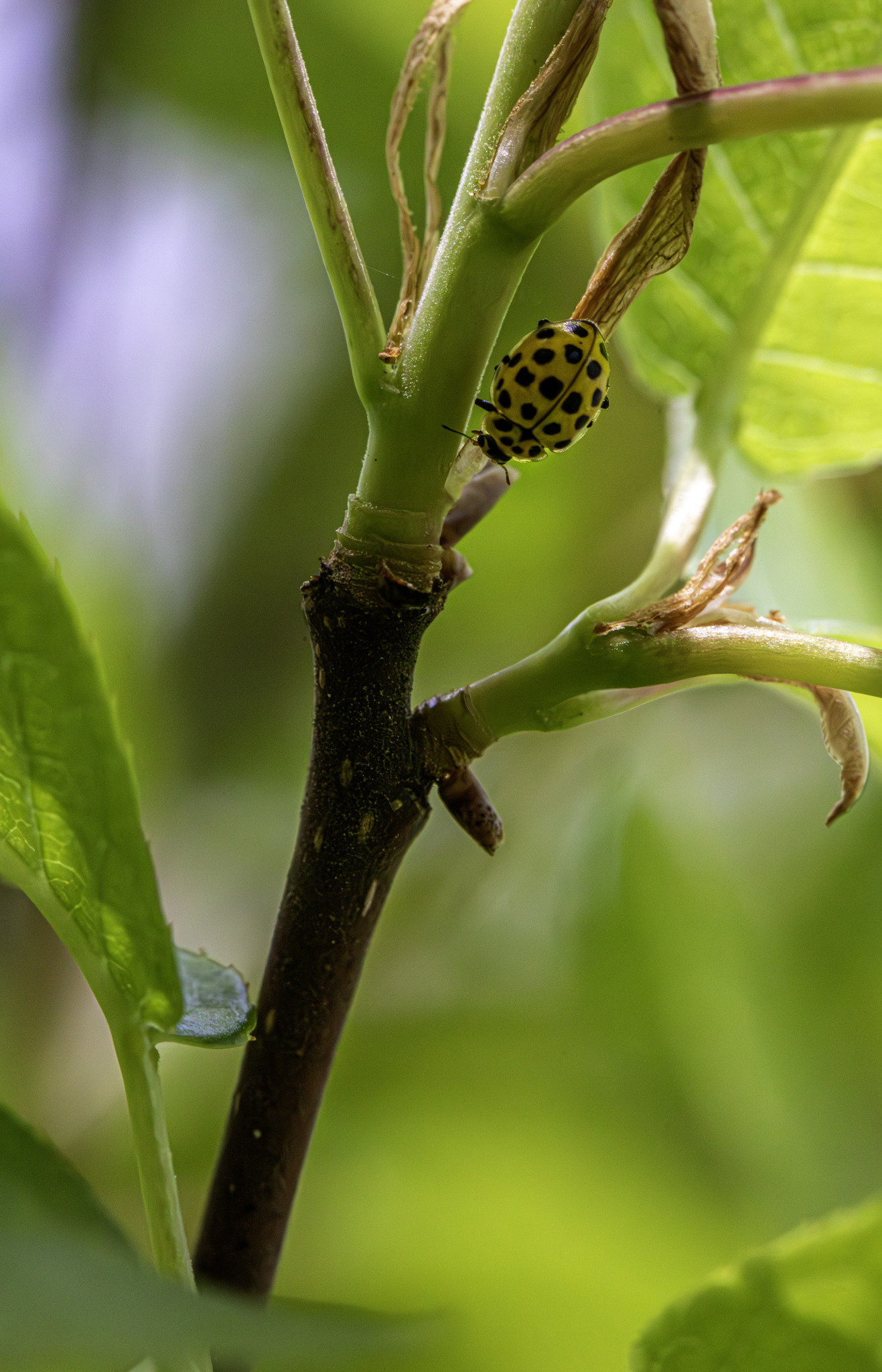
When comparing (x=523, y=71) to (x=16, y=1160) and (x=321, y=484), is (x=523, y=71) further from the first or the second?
(x=321, y=484)

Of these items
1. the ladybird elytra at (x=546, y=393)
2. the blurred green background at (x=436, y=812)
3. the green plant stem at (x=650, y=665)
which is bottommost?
the blurred green background at (x=436, y=812)

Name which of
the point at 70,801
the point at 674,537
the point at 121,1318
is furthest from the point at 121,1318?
the point at 674,537

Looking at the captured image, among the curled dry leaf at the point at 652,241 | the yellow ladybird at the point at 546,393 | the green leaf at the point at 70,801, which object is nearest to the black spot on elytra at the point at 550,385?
the yellow ladybird at the point at 546,393

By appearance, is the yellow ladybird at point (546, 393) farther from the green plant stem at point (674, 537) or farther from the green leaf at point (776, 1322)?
the green leaf at point (776, 1322)

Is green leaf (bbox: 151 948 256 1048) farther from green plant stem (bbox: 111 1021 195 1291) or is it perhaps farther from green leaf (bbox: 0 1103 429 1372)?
green leaf (bbox: 0 1103 429 1372)

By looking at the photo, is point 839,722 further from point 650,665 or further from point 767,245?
point 767,245

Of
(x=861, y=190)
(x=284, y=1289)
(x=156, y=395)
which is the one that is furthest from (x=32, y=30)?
(x=284, y=1289)

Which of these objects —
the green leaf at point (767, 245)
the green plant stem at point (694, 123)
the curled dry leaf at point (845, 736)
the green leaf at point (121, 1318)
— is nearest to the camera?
Result: the green leaf at point (121, 1318)
